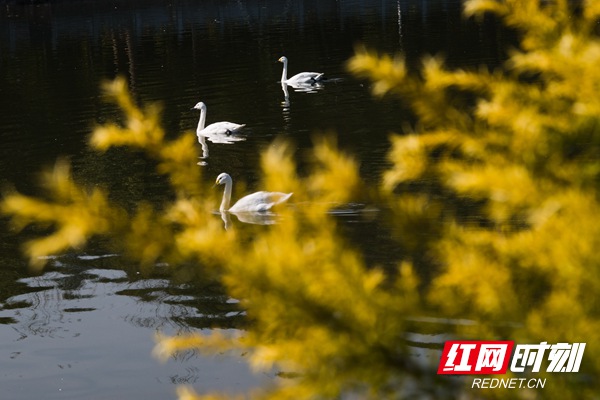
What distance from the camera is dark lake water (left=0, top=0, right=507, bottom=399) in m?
9.45

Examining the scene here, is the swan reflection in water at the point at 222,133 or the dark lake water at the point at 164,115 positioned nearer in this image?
the dark lake water at the point at 164,115

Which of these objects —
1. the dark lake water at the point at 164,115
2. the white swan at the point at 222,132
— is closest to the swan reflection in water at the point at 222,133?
the white swan at the point at 222,132

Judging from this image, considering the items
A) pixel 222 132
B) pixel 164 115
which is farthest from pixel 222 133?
pixel 164 115

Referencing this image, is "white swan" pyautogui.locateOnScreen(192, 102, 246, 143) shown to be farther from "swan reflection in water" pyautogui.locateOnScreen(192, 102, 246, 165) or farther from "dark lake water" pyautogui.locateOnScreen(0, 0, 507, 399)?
"dark lake water" pyautogui.locateOnScreen(0, 0, 507, 399)

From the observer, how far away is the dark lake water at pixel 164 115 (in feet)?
31.0

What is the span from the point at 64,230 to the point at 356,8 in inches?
1947

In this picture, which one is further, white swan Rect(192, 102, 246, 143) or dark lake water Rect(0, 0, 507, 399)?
white swan Rect(192, 102, 246, 143)

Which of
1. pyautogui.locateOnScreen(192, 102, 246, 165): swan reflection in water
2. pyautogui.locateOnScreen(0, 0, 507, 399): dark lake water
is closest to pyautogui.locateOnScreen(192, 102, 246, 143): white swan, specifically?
pyautogui.locateOnScreen(192, 102, 246, 165): swan reflection in water

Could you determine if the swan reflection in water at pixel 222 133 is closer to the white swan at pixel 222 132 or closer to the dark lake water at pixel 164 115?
the white swan at pixel 222 132

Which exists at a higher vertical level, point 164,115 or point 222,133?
point 222,133

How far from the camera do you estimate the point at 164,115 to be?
2266cm

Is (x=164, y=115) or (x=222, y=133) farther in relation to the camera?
(x=164, y=115)

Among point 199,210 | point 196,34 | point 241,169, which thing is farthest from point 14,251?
point 196,34

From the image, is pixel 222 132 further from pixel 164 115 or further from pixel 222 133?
pixel 164 115
